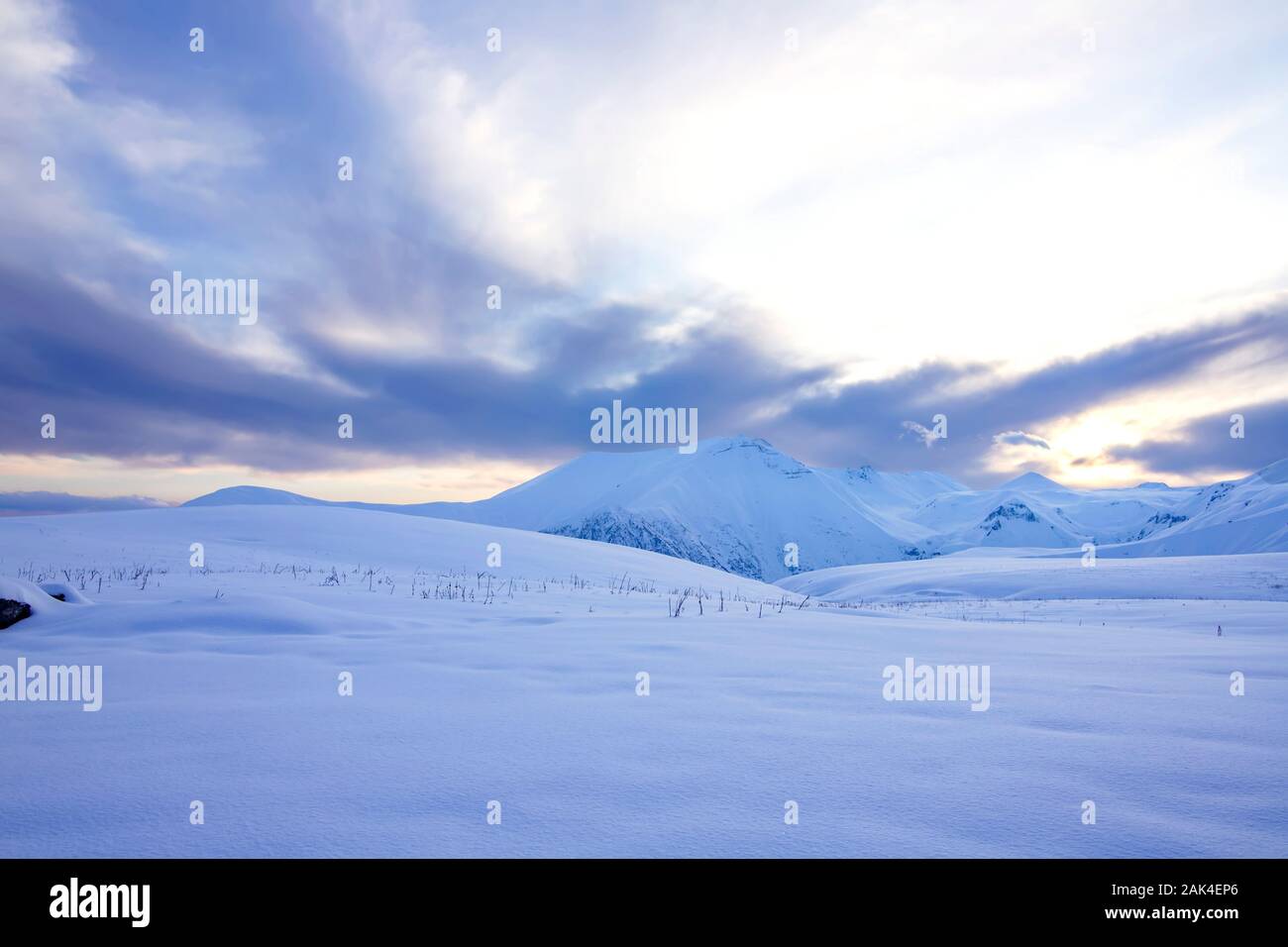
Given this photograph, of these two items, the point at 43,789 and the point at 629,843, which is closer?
the point at 629,843

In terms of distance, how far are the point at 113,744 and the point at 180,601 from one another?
548 cm

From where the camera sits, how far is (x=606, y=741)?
12.7 feet

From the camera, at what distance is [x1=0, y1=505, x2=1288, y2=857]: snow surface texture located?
8.84 ft

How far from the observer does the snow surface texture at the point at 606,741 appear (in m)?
2.69

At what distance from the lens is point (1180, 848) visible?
2623 millimetres
